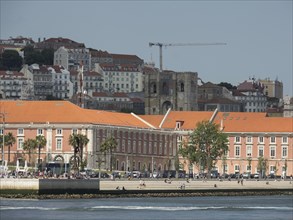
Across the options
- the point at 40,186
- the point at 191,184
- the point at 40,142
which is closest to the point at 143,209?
the point at 40,186

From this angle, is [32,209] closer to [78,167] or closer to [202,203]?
[202,203]

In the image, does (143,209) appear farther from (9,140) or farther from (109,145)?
(9,140)

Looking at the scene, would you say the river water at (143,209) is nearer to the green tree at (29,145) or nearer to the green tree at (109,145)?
the green tree at (109,145)

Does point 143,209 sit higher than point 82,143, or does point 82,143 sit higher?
point 82,143

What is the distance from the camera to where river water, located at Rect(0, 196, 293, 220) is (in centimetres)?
11281

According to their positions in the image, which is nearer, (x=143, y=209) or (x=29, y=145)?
(x=143, y=209)

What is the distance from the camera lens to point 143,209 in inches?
4806

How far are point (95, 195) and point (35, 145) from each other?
5306 cm

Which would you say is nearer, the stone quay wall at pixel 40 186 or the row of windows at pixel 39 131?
the stone quay wall at pixel 40 186

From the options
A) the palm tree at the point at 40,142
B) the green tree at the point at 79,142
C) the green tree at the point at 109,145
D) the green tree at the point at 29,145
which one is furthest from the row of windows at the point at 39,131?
the green tree at the point at 79,142

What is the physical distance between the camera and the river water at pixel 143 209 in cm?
11281

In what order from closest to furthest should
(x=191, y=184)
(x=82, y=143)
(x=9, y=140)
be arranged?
1. (x=191, y=184)
2. (x=82, y=143)
3. (x=9, y=140)

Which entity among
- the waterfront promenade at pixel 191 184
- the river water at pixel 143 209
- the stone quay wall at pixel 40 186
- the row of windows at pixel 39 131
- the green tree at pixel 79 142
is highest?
the row of windows at pixel 39 131

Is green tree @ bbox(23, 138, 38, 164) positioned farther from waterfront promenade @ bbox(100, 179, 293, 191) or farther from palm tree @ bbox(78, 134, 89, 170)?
waterfront promenade @ bbox(100, 179, 293, 191)
